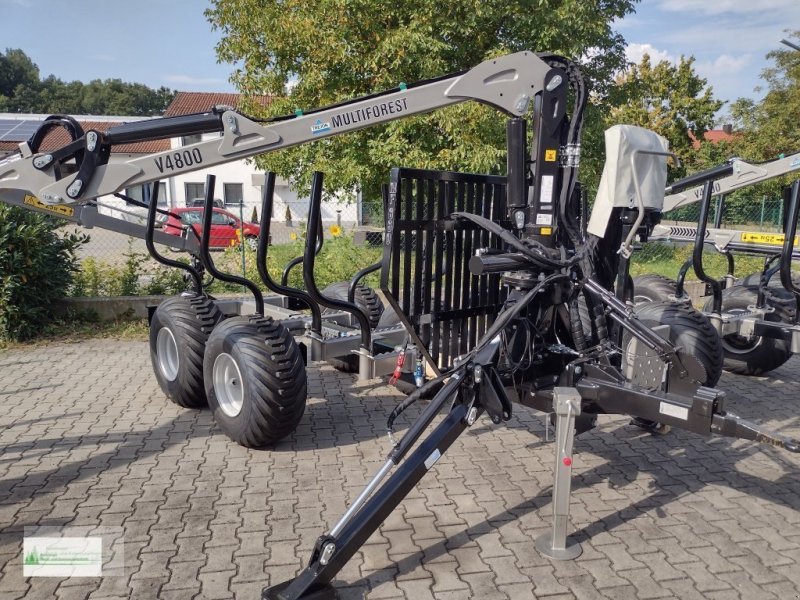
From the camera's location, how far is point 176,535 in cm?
386

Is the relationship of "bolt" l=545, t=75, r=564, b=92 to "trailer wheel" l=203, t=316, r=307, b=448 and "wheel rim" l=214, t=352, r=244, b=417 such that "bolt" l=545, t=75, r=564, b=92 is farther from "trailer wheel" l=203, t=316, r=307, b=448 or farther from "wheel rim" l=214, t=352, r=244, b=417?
"wheel rim" l=214, t=352, r=244, b=417

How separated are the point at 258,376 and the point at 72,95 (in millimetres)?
96036

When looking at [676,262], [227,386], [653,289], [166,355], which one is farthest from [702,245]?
[676,262]

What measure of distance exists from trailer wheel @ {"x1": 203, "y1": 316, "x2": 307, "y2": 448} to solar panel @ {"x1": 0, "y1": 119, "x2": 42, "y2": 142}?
29.5 ft

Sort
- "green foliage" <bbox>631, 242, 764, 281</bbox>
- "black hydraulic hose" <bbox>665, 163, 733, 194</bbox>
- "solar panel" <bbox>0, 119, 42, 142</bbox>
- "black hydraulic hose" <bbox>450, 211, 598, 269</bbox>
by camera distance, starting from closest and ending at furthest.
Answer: "black hydraulic hose" <bbox>450, 211, 598, 269</bbox>
"black hydraulic hose" <bbox>665, 163, 733, 194</bbox>
"solar panel" <bbox>0, 119, 42, 142</bbox>
"green foliage" <bbox>631, 242, 764, 281</bbox>

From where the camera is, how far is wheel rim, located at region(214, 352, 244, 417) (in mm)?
5246

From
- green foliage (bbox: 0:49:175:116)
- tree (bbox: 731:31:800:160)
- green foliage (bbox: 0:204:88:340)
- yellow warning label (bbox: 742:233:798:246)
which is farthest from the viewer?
green foliage (bbox: 0:49:175:116)

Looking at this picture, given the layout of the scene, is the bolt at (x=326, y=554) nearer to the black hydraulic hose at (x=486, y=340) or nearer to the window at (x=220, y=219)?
the black hydraulic hose at (x=486, y=340)

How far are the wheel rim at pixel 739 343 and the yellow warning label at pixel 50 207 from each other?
650 cm

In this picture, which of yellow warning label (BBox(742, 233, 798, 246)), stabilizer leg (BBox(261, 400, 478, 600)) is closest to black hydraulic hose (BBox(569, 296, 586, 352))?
stabilizer leg (BBox(261, 400, 478, 600))

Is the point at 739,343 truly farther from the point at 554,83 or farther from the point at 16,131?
the point at 16,131

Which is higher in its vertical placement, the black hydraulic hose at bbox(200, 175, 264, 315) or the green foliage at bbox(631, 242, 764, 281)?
the black hydraulic hose at bbox(200, 175, 264, 315)

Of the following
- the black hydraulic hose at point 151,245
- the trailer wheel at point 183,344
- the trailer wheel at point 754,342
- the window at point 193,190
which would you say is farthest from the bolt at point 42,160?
the window at point 193,190

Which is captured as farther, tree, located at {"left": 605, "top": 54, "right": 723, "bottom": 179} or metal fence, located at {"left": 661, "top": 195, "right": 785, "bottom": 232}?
tree, located at {"left": 605, "top": 54, "right": 723, "bottom": 179}
